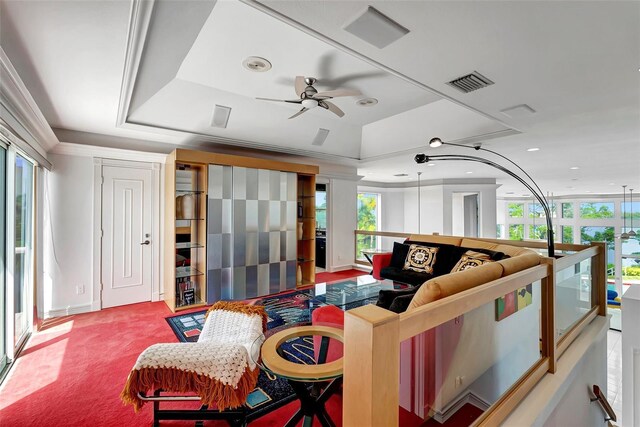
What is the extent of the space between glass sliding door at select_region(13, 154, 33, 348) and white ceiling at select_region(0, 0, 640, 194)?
739 mm

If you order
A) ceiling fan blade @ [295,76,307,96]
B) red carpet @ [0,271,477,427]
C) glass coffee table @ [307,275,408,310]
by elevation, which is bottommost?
red carpet @ [0,271,477,427]

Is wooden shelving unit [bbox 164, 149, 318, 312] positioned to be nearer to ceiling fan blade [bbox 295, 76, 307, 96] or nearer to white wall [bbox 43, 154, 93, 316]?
white wall [bbox 43, 154, 93, 316]

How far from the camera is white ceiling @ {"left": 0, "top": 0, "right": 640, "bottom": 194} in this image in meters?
1.61

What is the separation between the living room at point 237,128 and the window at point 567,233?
20.6 ft

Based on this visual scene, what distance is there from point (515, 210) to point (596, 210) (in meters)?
2.66

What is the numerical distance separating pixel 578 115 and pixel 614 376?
5099mm

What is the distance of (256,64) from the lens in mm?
2830

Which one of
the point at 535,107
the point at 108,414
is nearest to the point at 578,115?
the point at 535,107

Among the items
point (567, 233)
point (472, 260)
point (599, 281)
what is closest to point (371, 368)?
point (472, 260)

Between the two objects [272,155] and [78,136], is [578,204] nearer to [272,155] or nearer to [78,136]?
[272,155]

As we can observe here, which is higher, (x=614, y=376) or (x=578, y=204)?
(x=578, y=204)

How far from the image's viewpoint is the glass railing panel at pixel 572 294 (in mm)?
2225

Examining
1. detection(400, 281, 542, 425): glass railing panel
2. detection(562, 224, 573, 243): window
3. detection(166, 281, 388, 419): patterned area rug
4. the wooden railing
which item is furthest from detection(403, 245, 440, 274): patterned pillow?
detection(562, 224, 573, 243): window

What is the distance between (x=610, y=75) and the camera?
2189mm
